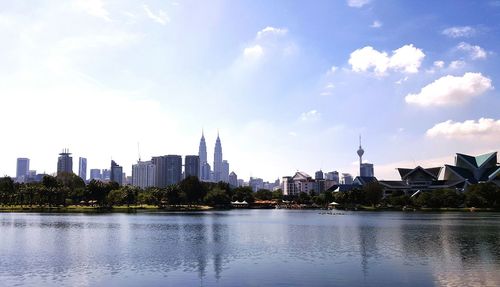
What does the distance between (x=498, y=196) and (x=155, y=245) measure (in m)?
146

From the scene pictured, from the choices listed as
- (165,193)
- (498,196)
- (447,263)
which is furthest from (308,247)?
(498,196)

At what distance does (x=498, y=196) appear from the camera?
6211 inches

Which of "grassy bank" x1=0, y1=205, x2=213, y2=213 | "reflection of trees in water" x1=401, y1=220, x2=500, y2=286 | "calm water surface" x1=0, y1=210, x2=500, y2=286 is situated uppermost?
"grassy bank" x1=0, y1=205, x2=213, y2=213

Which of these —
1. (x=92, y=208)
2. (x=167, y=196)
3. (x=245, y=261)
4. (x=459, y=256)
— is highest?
(x=167, y=196)

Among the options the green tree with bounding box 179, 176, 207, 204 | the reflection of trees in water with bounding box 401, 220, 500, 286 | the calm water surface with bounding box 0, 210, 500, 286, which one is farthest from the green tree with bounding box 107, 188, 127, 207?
the reflection of trees in water with bounding box 401, 220, 500, 286

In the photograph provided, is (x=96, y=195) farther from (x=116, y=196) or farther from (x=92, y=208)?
(x=116, y=196)

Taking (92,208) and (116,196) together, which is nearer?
(92,208)

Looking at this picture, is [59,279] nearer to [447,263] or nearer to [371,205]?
[447,263]

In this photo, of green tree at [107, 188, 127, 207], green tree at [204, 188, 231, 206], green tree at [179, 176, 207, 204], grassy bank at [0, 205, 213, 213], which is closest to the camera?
grassy bank at [0, 205, 213, 213]

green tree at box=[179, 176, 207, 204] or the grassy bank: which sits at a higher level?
green tree at box=[179, 176, 207, 204]

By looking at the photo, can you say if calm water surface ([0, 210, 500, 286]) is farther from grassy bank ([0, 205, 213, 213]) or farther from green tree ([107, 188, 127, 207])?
green tree ([107, 188, 127, 207])

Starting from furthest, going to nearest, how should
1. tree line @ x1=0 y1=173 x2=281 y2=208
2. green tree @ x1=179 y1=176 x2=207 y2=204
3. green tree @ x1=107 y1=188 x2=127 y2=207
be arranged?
green tree @ x1=179 y1=176 x2=207 y2=204, green tree @ x1=107 y1=188 x2=127 y2=207, tree line @ x1=0 y1=173 x2=281 y2=208

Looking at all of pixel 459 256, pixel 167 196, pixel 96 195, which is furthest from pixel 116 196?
pixel 459 256

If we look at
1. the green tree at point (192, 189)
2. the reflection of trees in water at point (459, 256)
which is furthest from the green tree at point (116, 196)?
the reflection of trees in water at point (459, 256)
